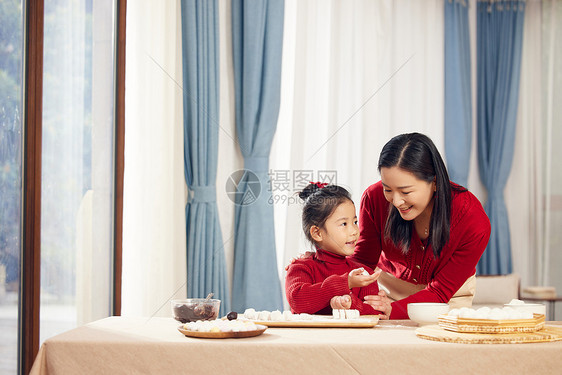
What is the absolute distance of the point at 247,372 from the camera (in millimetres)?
1225

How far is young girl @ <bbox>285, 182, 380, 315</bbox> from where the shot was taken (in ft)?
5.78

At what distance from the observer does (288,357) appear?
1.23 m

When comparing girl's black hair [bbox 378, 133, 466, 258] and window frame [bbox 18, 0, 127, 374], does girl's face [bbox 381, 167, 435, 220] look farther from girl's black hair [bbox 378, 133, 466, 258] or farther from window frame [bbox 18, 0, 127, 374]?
window frame [bbox 18, 0, 127, 374]

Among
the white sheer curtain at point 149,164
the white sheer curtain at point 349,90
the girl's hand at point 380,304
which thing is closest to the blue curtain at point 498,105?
the white sheer curtain at point 349,90

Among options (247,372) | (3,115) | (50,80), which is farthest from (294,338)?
(50,80)

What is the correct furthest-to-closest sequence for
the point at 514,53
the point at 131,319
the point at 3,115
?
the point at 514,53
the point at 3,115
the point at 131,319

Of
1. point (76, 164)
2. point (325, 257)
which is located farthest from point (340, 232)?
point (76, 164)

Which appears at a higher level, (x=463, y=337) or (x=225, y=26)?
(x=225, y=26)

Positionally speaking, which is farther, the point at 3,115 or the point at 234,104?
the point at 234,104

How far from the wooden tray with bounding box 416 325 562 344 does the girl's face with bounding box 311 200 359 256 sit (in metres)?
0.63

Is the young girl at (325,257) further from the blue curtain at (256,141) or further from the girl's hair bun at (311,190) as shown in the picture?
the blue curtain at (256,141)

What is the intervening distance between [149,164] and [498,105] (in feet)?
8.73

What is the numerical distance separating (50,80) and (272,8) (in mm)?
1721

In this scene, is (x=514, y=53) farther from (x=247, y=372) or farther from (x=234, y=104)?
(x=247, y=372)
